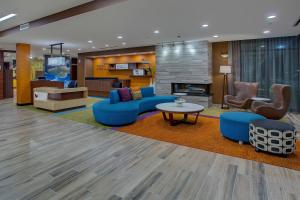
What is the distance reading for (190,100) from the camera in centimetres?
791

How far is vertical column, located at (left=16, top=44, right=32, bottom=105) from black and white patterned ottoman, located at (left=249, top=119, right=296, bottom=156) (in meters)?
8.80

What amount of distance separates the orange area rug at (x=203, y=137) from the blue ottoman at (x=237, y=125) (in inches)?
5.2

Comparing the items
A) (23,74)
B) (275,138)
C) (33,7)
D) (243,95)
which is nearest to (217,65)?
(243,95)

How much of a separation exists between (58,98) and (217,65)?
6607 millimetres

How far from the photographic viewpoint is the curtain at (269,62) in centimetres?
668

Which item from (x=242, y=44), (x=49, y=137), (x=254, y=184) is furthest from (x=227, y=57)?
(x=49, y=137)

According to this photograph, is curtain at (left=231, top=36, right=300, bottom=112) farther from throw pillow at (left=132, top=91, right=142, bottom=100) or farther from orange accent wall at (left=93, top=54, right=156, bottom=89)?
orange accent wall at (left=93, top=54, right=156, bottom=89)

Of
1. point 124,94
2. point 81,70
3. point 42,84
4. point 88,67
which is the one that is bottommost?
point 124,94

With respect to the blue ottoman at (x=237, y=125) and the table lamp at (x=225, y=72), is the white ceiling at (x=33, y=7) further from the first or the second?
the table lamp at (x=225, y=72)

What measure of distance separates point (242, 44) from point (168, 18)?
14.4ft

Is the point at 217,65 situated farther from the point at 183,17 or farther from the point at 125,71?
the point at 125,71

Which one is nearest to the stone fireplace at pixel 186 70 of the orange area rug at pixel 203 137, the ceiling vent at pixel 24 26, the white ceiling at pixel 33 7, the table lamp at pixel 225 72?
the table lamp at pixel 225 72

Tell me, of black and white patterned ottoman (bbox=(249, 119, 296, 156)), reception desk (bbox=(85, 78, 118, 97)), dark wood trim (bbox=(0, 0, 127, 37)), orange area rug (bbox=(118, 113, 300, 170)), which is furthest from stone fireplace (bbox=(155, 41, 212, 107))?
dark wood trim (bbox=(0, 0, 127, 37))

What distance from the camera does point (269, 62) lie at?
7.05 metres
